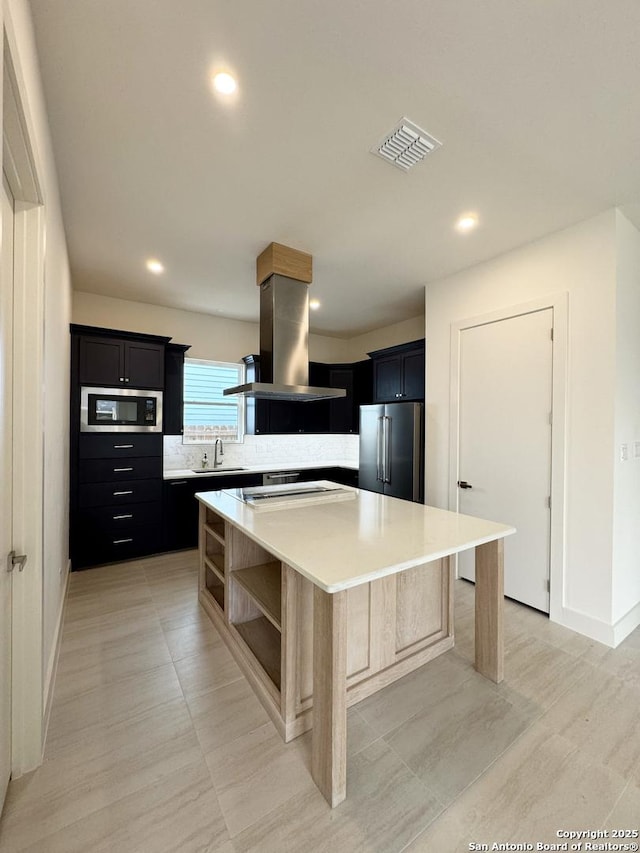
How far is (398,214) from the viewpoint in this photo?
8.16 ft

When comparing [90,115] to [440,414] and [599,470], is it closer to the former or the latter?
[440,414]

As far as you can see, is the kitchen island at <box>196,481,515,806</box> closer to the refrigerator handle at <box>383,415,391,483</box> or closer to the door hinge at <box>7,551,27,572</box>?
the door hinge at <box>7,551,27,572</box>

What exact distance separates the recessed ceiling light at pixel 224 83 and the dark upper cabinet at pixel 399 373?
2904 mm

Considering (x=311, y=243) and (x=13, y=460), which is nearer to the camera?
(x=13, y=460)

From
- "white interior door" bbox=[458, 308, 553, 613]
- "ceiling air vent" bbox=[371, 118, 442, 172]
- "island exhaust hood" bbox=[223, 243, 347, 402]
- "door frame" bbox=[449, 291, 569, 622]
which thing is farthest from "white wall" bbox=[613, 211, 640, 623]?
"island exhaust hood" bbox=[223, 243, 347, 402]

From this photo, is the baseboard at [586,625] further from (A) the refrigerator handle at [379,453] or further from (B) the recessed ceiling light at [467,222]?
(B) the recessed ceiling light at [467,222]

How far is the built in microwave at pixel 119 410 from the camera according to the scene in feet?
11.5

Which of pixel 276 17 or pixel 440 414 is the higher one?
pixel 276 17

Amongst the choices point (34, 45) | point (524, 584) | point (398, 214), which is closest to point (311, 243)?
point (398, 214)

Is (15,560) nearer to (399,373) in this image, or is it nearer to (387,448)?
(387,448)

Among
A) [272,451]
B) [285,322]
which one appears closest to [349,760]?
[285,322]

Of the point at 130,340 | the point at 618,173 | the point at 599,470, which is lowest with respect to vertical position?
the point at 599,470

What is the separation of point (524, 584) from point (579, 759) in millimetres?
1400

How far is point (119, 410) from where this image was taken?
3684 millimetres
